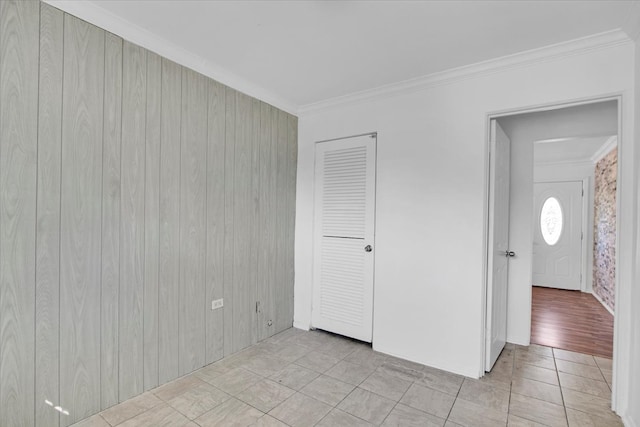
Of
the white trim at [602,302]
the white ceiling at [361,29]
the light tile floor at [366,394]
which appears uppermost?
the white ceiling at [361,29]

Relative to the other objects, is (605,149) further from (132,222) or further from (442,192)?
(132,222)

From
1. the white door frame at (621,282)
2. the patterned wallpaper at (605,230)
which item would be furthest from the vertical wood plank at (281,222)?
the patterned wallpaper at (605,230)

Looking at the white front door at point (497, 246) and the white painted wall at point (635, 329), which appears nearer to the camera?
the white painted wall at point (635, 329)

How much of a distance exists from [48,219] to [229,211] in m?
1.27

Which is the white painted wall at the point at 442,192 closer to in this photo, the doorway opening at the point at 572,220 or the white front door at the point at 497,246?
the white front door at the point at 497,246

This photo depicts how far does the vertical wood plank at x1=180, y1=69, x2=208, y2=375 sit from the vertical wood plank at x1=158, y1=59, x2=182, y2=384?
41mm

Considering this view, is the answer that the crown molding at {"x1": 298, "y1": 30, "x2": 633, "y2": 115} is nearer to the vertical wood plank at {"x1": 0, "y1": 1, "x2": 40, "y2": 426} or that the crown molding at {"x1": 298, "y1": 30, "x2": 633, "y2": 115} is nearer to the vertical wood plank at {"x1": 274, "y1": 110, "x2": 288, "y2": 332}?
the vertical wood plank at {"x1": 274, "y1": 110, "x2": 288, "y2": 332}

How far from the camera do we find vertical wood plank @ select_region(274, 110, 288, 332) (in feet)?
11.0

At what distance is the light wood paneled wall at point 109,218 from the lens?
5.40 feet

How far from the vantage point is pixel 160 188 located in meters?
2.28

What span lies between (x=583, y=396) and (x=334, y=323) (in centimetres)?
206

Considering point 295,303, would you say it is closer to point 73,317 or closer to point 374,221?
point 374,221

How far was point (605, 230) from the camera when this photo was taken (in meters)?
4.68

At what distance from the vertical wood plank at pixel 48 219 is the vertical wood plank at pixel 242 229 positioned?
1.29 meters
